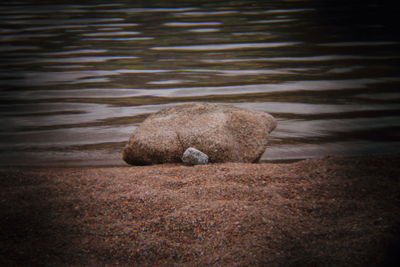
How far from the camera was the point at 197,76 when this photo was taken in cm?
567

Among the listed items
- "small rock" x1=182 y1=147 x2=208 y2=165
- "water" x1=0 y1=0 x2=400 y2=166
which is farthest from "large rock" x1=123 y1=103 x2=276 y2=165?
"water" x1=0 y1=0 x2=400 y2=166

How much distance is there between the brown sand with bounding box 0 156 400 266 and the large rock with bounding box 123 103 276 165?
0.85 feet

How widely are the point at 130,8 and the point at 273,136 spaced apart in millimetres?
8287

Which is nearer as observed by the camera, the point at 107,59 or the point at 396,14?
the point at 107,59

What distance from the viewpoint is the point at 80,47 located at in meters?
7.48

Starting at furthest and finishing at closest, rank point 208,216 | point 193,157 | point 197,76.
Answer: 1. point 197,76
2. point 193,157
3. point 208,216

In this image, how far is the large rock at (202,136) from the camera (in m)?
3.12

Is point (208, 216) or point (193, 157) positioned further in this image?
point (193, 157)

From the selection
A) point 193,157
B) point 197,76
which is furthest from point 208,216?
point 197,76

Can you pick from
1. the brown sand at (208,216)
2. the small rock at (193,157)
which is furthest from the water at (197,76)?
the brown sand at (208,216)

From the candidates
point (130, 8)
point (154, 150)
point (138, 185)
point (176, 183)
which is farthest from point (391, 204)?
point (130, 8)

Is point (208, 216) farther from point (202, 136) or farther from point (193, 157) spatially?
point (202, 136)

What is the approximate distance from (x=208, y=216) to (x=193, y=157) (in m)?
0.84

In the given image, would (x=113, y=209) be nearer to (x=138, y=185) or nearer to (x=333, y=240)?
(x=138, y=185)
